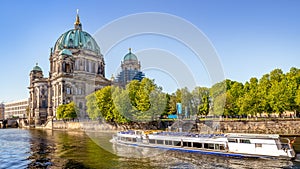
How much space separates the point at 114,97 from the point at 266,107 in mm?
42732

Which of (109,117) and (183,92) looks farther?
(183,92)

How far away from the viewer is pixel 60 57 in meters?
145

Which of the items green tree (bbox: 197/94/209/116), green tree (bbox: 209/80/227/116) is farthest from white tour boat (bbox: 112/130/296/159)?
green tree (bbox: 197/94/209/116)

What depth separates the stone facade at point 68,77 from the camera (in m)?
139

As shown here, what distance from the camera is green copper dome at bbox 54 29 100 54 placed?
160 m

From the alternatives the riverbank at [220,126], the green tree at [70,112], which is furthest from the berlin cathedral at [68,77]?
the riverbank at [220,126]

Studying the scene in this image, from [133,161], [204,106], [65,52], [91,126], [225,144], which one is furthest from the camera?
[65,52]

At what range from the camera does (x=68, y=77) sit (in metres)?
140

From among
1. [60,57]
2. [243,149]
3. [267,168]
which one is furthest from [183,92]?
[60,57]

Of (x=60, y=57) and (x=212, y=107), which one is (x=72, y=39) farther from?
(x=212, y=107)

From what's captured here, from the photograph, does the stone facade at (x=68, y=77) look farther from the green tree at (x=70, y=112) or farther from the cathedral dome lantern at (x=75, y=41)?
the green tree at (x=70, y=112)

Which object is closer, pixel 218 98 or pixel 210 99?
pixel 218 98

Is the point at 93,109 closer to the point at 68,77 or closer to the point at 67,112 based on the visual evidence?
the point at 67,112

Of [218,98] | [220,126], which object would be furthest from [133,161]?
[218,98]
